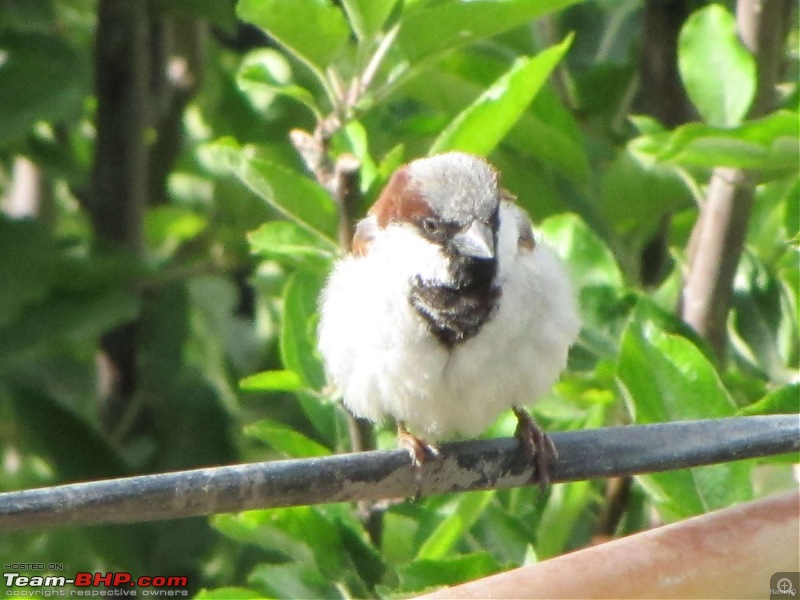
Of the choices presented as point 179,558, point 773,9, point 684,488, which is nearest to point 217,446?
point 179,558

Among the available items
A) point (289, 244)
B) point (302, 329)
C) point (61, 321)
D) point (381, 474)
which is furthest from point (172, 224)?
point (381, 474)

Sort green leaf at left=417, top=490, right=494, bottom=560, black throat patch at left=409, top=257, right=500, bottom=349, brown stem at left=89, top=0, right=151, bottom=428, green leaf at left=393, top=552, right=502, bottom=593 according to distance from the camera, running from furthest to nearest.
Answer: brown stem at left=89, top=0, right=151, bottom=428 < black throat patch at left=409, top=257, right=500, bottom=349 < green leaf at left=417, top=490, right=494, bottom=560 < green leaf at left=393, top=552, right=502, bottom=593

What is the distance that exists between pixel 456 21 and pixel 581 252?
46 centimetres

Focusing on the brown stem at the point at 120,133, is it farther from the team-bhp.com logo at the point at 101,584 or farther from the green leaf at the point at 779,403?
the green leaf at the point at 779,403

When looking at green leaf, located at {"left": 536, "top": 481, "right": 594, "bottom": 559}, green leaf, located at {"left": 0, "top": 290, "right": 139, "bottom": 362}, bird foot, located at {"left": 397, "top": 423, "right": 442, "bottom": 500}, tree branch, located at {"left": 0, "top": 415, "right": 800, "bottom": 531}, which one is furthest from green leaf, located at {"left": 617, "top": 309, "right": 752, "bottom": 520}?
green leaf, located at {"left": 0, "top": 290, "right": 139, "bottom": 362}

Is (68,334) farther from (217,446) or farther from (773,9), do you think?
(773,9)

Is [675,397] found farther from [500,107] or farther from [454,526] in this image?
[500,107]

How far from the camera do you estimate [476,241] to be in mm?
2078

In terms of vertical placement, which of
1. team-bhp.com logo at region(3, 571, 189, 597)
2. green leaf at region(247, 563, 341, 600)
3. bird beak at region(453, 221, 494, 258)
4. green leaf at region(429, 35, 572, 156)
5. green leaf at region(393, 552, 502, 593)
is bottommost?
team-bhp.com logo at region(3, 571, 189, 597)

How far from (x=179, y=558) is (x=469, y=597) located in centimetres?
145

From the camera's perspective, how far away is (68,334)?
258 centimetres

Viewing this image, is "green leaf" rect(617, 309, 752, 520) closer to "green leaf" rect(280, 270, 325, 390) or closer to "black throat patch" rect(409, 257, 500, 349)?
"black throat patch" rect(409, 257, 500, 349)

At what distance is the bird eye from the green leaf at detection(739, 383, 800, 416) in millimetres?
586

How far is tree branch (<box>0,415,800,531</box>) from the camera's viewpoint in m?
1.34
